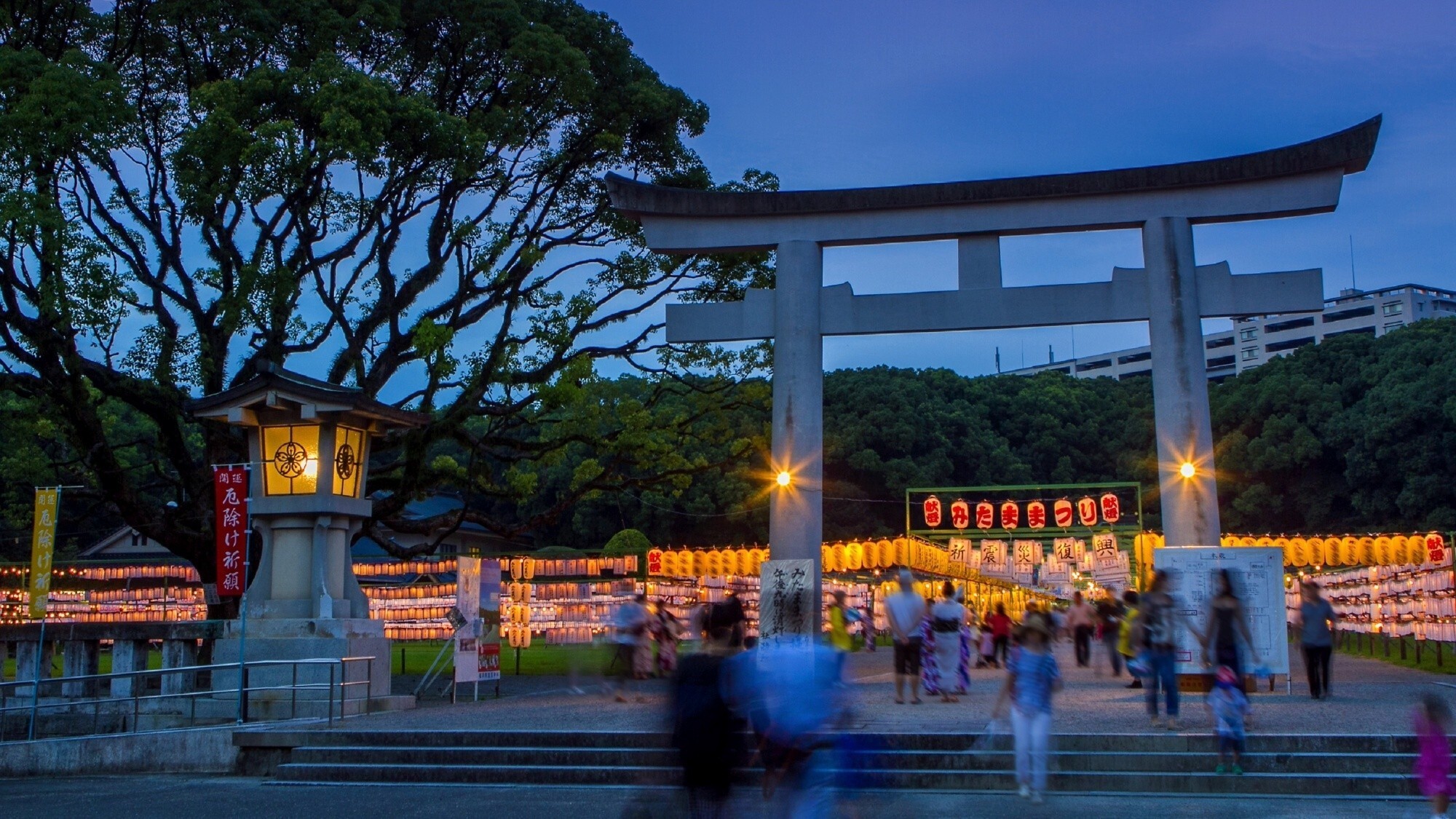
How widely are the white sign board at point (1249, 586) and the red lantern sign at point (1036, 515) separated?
43.8 ft

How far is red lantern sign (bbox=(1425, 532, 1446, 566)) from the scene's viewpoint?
25.4 metres

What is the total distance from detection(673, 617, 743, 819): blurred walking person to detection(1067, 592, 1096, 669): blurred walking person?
15237mm

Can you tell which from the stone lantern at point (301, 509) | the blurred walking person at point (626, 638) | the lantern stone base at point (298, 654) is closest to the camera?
the lantern stone base at point (298, 654)

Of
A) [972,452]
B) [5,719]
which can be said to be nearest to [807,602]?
[5,719]

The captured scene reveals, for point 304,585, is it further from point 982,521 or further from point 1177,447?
point 982,521

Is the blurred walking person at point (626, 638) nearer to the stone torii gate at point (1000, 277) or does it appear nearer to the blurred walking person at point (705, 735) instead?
the stone torii gate at point (1000, 277)

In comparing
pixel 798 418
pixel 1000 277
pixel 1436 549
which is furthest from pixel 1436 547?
pixel 798 418

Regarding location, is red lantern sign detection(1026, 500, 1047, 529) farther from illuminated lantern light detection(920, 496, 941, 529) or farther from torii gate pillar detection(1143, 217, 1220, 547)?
torii gate pillar detection(1143, 217, 1220, 547)

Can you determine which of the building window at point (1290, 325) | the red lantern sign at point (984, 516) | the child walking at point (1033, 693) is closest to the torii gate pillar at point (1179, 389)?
the child walking at point (1033, 693)

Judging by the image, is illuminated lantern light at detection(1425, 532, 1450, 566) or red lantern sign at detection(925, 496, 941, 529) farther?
red lantern sign at detection(925, 496, 941, 529)

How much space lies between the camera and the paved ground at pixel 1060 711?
38.2ft

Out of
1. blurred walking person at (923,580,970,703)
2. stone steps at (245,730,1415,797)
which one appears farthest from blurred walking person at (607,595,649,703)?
stone steps at (245,730,1415,797)

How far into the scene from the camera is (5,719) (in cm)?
1608

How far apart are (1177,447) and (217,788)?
1176 cm
